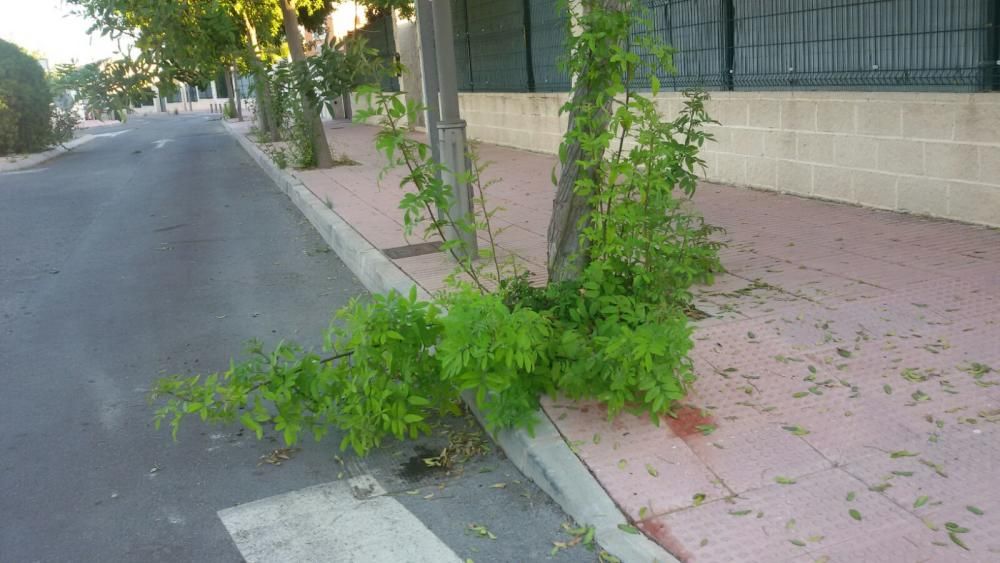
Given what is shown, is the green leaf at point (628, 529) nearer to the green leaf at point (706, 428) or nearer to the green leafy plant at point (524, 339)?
the green leafy plant at point (524, 339)

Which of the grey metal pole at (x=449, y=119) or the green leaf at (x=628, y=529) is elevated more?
the grey metal pole at (x=449, y=119)

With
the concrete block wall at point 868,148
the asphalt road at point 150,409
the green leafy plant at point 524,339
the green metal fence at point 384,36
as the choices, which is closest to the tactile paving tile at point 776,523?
the asphalt road at point 150,409

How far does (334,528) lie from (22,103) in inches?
1022

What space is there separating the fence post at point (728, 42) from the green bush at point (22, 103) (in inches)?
836

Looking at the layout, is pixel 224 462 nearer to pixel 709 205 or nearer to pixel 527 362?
pixel 527 362

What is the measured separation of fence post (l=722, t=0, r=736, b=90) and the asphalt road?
490 centimetres

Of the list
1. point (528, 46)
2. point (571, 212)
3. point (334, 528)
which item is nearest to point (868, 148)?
point (571, 212)

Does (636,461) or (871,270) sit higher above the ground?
(871,270)

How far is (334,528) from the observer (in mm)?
3791

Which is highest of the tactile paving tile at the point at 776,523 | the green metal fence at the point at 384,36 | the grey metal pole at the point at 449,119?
the green metal fence at the point at 384,36

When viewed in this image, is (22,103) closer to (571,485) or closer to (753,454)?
(571,485)

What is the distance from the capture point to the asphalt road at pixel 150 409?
150 inches

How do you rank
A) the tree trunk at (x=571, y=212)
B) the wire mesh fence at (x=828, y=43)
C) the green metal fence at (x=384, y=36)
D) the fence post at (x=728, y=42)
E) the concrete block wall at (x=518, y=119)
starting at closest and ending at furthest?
1. the tree trunk at (x=571, y=212)
2. the wire mesh fence at (x=828, y=43)
3. the fence post at (x=728, y=42)
4. the concrete block wall at (x=518, y=119)
5. the green metal fence at (x=384, y=36)

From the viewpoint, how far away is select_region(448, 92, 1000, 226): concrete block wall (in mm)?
7160
